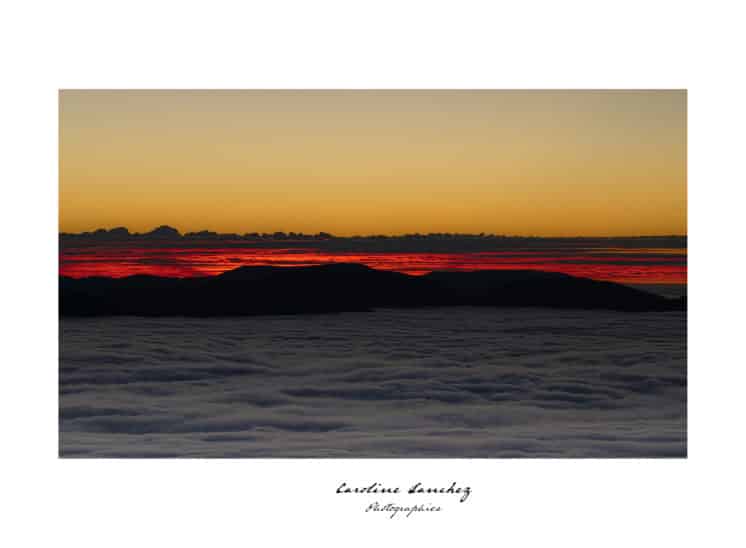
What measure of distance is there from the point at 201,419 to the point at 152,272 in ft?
3.46

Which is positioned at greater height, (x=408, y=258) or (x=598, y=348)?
(x=408, y=258)

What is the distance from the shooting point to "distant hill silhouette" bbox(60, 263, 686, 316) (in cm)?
678

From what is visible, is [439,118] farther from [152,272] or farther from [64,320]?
[64,320]

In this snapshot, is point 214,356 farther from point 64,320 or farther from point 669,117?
point 669,117

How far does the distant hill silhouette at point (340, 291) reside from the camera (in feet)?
22.2

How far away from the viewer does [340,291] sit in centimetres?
680

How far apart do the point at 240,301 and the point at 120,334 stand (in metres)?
0.79

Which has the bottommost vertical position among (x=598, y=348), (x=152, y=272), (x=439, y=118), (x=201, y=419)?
(x=201, y=419)

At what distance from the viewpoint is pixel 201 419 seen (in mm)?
6484

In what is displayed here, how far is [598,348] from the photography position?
673 cm
